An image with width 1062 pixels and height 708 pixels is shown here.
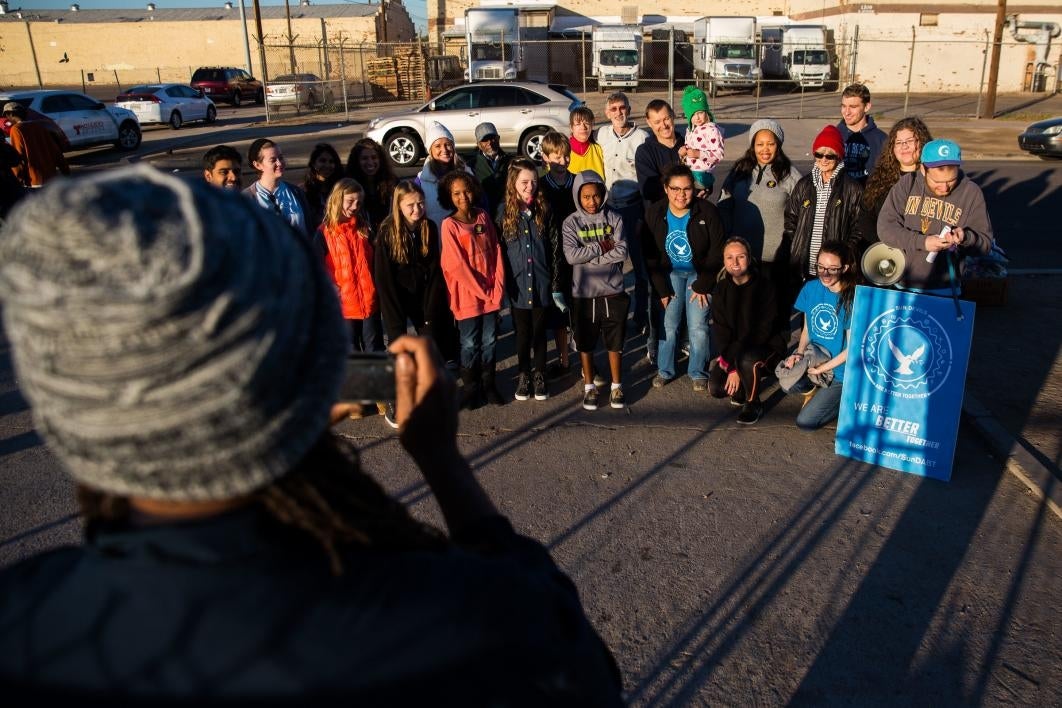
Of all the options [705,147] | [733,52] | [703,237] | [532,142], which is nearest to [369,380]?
[703,237]

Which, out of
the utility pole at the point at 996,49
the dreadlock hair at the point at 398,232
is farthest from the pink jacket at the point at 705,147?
the utility pole at the point at 996,49

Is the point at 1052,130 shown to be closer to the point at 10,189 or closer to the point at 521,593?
the point at 10,189

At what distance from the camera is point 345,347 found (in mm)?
1020

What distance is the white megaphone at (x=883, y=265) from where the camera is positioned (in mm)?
5359

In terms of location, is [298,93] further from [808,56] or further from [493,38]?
[808,56]

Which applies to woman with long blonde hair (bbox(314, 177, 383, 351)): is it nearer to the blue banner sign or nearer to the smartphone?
the blue banner sign

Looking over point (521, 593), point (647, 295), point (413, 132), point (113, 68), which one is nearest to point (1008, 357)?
point (647, 295)

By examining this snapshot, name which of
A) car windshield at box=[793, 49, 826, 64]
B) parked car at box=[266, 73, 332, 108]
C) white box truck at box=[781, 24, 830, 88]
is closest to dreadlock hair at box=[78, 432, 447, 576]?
parked car at box=[266, 73, 332, 108]

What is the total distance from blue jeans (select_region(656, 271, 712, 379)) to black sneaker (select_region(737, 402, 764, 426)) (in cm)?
63

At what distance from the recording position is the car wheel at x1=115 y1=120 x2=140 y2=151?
72.6 ft

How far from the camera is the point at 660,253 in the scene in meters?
6.41

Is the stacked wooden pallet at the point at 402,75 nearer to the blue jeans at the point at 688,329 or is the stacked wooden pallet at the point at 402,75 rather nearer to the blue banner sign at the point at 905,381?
the blue jeans at the point at 688,329

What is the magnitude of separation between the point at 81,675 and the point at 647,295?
6471 millimetres

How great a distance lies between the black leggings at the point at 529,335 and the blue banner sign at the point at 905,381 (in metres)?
2.21
